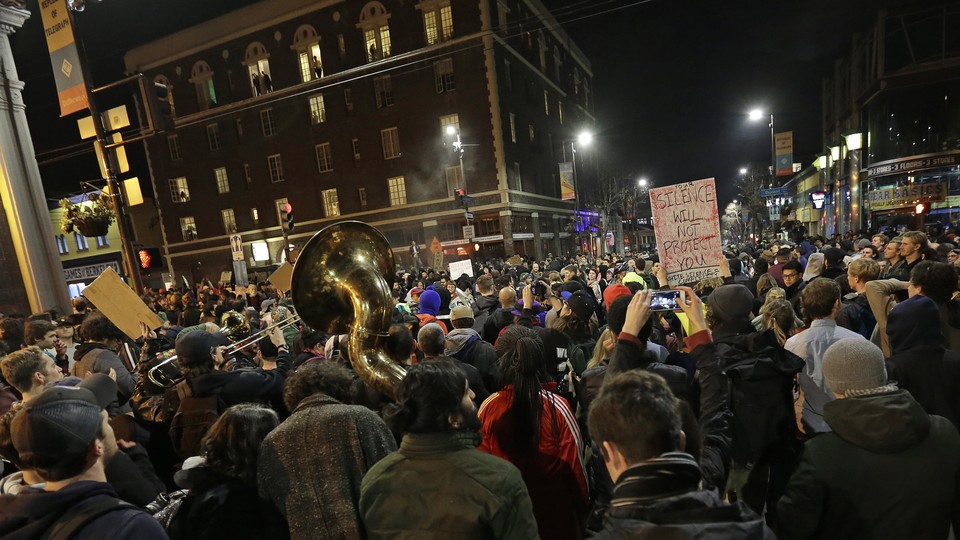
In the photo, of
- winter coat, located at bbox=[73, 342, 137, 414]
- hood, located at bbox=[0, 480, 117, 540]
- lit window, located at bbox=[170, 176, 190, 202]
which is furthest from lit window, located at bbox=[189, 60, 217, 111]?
hood, located at bbox=[0, 480, 117, 540]

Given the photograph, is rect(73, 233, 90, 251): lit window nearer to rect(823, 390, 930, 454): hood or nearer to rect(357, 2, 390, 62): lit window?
rect(357, 2, 390, 62): lit window

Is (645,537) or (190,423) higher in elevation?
(645,537)

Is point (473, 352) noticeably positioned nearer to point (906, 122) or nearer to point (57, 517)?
point (57, 517)

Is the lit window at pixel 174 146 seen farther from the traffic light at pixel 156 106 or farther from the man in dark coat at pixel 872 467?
the man in dark coat at pixel 872 467

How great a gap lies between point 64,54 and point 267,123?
1039 inches

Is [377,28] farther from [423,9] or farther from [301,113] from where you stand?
[301,113]

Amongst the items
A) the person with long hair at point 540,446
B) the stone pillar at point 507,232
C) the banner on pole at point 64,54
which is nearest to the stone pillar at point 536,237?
the stone pillar at point 507,232

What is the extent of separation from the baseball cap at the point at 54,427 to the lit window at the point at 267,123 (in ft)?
115

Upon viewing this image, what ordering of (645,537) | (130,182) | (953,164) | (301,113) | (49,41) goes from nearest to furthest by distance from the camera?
1. (645,537)
2. (49,41)
3. (130,182)
4. (953,164)
5. (301,113)

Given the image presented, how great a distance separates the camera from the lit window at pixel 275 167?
32.4 m

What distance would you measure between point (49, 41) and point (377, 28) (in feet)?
77.0

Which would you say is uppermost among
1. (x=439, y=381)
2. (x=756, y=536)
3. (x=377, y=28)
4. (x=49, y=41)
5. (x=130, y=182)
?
(x=377, y=28)

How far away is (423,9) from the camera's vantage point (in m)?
27.4

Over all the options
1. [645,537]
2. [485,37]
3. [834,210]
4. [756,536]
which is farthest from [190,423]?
[834,210]
